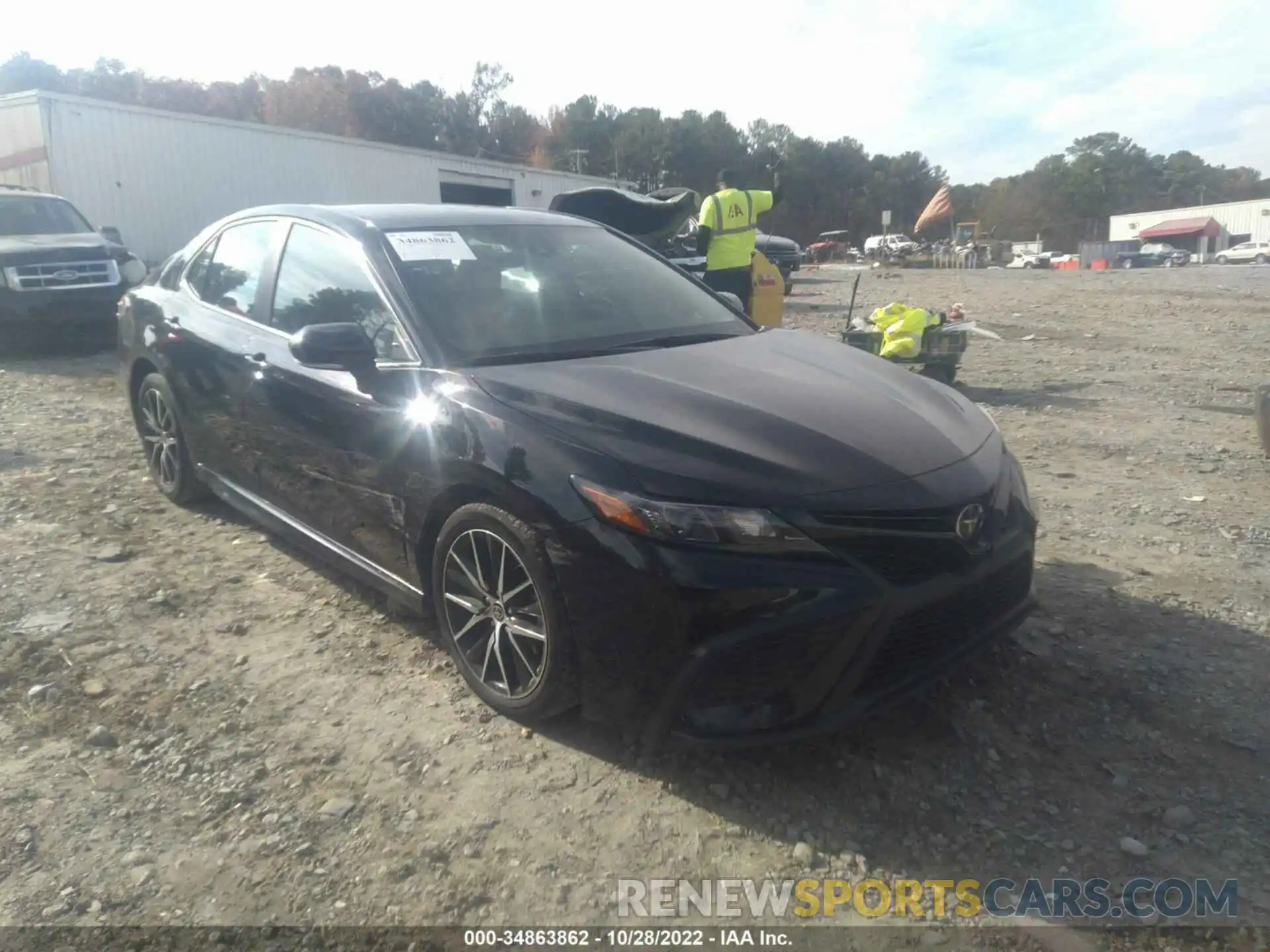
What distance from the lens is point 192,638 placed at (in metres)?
3.54

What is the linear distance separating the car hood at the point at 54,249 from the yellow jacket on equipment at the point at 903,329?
27.6ft

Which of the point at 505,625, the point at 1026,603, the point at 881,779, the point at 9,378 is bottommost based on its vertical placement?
the point at 9,378

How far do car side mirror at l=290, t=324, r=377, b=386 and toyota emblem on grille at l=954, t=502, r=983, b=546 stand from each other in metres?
1.92

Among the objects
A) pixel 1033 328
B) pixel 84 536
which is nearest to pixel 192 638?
pixel 84 536

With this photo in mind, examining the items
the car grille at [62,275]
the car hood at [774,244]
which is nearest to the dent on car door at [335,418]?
the car grille at [62,275]

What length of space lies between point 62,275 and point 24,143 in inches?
369

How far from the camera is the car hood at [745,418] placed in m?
2.46

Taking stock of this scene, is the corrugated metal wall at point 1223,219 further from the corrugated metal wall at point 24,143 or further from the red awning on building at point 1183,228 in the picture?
the corrugated metal wall at point 24,143

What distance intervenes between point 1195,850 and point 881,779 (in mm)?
769

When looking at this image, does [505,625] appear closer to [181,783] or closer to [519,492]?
[519,492]

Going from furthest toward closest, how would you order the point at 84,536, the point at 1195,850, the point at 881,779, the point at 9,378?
1. the point at 9,378
2. the point at 84,536
3. the point at 881,779
4. the point at 1195,850

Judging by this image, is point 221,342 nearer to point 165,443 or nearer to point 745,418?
point 165,443

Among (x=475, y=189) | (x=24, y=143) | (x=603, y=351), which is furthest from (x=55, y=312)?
(x=475, y=189)

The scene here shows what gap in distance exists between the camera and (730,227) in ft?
25.6
